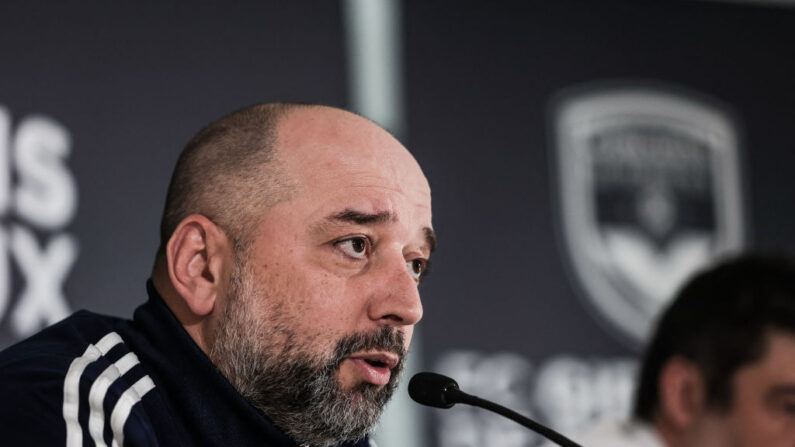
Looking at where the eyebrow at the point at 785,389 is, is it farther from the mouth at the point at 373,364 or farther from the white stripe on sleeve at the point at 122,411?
the white stripe on sleeve at the point at 122,411

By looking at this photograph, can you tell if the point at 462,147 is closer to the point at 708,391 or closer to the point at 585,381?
the point at 585,381

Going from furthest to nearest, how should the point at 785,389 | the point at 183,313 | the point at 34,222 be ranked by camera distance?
the point at 34,222
the point at 785,389
the point at 183,313

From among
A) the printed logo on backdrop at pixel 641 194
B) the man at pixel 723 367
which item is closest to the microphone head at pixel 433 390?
the man at pixel 723 367

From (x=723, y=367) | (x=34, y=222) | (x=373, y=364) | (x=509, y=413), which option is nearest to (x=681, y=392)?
(x=723, y=367)

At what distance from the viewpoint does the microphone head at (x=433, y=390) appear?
1.38 m

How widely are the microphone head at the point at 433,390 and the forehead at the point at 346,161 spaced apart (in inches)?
9.1

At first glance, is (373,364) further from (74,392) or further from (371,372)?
(74,392)

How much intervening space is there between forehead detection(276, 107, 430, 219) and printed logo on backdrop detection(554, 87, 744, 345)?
1.65m

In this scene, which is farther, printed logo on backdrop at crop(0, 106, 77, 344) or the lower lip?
printed logo on backdrop at crop(0, 106, 77, 344)

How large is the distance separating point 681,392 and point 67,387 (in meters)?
1.31

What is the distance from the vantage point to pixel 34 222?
7.70ft

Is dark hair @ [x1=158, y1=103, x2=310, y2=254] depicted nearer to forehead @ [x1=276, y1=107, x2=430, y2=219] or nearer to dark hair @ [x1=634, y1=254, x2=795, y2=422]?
forehead @ [x1=276, y1=107, x2=430, y2=219]

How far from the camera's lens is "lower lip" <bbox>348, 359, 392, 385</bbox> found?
4.42 ft

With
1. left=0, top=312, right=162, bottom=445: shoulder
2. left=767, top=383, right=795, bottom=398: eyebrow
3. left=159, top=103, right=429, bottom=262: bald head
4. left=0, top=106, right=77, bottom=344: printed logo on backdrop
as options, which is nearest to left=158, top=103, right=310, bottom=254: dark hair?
left=159, top=103, right=429, bottom=262: bald head
